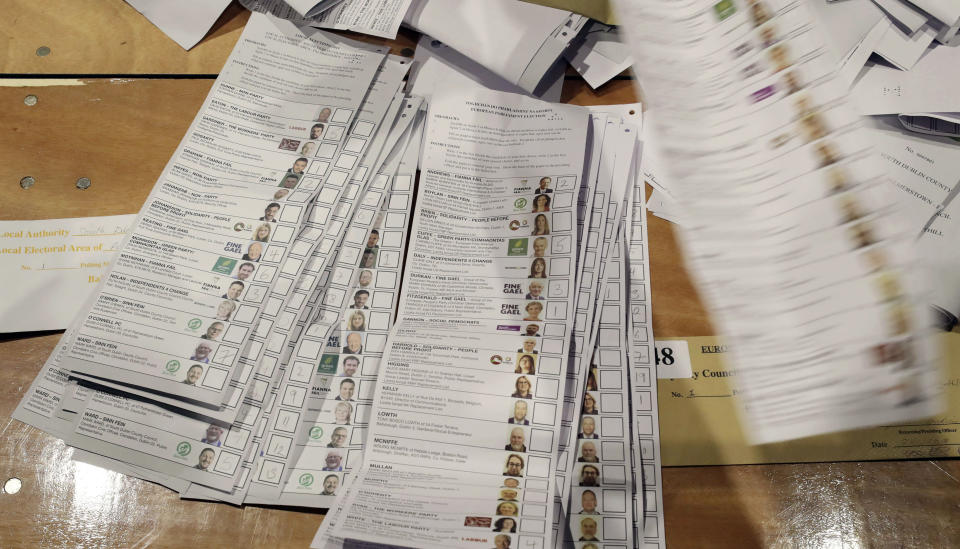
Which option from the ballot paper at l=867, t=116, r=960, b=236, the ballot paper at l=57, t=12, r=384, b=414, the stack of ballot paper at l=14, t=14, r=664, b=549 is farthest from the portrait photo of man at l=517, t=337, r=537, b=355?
the ballot paper at l=867, t=116, r=960, b=236

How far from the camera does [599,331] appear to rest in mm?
565

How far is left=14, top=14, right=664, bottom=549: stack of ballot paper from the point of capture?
0.51m

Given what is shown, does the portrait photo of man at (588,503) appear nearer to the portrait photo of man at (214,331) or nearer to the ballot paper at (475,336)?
the ballot paper at (475,336)

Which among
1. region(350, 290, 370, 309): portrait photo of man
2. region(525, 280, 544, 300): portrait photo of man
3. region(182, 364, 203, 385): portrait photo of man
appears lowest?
region(182, 364, 203, 385): portrait photo of man

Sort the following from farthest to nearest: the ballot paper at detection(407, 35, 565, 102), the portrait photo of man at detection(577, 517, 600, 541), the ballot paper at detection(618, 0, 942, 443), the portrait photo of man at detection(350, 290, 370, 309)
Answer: the ballot paper at detection(407, 35, 565, 102) → the portrait photo of man at detection(350, 290, 370, 309) → the portrait photo of man at detection(577, 517, 600, 541) → the ballot paper at detection(618, 0, 942, 443)

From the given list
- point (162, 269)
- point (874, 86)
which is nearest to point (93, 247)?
point (162, 269)

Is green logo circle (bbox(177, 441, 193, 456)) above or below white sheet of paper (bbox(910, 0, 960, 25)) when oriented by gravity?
below

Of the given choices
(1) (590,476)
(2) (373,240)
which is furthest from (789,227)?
(2) (373,240)

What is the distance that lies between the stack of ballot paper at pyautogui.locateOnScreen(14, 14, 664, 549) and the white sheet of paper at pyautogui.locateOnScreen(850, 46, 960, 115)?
212 mm

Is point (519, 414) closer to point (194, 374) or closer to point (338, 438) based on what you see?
point (338, 438)

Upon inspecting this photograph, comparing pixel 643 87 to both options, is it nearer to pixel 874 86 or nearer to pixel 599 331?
pixel 599 331

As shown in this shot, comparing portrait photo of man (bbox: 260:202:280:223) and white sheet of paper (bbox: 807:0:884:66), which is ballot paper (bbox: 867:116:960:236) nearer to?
white sheet of paper (bbox: 807:0:884:66)

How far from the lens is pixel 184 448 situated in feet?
1.71

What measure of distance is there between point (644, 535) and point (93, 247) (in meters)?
0.55
